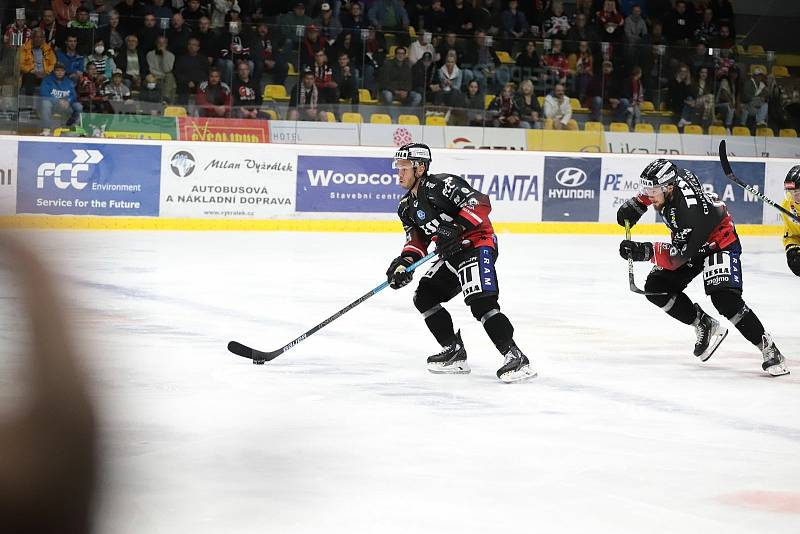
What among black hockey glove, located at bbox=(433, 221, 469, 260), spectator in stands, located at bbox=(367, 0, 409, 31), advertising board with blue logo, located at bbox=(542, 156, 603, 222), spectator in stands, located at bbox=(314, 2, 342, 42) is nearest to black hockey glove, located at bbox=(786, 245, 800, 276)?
black hockey glove, located at bbox=(433, 221, 469, 260)

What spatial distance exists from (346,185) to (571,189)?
7.96 feet

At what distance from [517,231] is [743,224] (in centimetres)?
274

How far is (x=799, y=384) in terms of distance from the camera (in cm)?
557

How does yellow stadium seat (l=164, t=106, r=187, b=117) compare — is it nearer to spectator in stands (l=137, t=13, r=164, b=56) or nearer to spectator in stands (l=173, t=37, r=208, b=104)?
spectator in stands (l=173, t=37, r=208, b=104)

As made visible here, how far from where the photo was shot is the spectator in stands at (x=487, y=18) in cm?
1492

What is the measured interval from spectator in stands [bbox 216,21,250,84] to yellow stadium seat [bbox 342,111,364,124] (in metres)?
1.03

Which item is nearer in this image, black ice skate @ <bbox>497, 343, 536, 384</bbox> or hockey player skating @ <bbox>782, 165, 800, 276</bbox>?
black ice skate @ <bbox>497, 343, 536, 384</bbox>

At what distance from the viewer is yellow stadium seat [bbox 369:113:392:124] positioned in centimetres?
1226

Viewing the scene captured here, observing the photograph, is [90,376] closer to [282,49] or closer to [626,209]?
[626,209]

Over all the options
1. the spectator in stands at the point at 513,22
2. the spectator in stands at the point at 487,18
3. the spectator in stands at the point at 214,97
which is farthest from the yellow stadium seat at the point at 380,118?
the spectator in stands at the point at 513,22

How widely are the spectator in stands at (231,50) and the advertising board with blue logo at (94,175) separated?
120cm

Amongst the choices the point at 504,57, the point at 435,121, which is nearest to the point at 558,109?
the point at 504,57

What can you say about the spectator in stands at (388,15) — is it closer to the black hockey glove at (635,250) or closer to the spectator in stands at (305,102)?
the spectator in stands at (305,102)

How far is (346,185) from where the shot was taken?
Result: 39.3 feet
